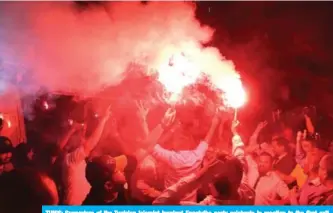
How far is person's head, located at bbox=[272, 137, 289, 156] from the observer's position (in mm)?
3395

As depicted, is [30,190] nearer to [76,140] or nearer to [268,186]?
[76,140]

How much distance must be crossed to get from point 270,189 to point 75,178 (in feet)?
4.40

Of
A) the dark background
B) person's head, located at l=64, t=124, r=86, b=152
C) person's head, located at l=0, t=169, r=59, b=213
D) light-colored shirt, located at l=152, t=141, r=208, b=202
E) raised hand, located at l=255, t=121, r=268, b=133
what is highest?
the dark background

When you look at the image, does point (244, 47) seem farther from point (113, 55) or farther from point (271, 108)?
point (113, 55)

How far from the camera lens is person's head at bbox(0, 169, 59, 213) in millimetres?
3367

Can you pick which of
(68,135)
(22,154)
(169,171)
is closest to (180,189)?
(169,171)

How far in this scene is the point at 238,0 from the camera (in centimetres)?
351

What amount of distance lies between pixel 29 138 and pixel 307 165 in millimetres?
1916

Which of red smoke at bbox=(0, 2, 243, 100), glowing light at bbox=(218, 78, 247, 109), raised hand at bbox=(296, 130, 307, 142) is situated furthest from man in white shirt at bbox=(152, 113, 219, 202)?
raised hand at bbox=(296, 130, 307, 142)

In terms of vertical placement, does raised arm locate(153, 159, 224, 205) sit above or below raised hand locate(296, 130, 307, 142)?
below

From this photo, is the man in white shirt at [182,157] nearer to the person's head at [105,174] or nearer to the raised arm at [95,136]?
the person's head at [105,174]

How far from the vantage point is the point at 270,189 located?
11.1ft

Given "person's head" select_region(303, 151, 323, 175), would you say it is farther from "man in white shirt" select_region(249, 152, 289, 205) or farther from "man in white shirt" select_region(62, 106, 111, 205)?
"man in white shirt" select_region(62, 106, 111, 205)

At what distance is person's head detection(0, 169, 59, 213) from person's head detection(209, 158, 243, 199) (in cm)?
109
